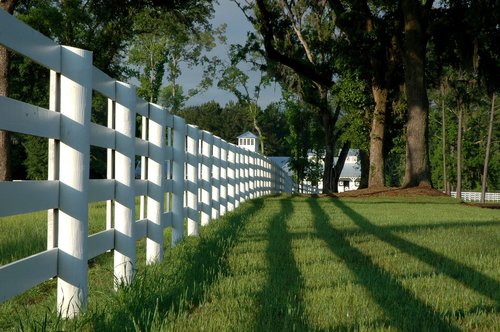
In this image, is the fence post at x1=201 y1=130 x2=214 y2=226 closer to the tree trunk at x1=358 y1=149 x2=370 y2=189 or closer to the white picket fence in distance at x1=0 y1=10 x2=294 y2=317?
the white picket fence in distance at x1=0 y1=10 x2=294 y2=317

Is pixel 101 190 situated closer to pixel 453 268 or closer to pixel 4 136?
pixel 453 268

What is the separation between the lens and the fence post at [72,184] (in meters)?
4.53

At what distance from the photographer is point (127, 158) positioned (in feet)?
20.2

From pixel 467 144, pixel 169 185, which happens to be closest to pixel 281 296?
pixel 169 185

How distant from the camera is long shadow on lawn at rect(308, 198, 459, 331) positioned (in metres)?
4.35

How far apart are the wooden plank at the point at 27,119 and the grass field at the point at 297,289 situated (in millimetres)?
1009

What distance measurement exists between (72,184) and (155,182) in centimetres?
307

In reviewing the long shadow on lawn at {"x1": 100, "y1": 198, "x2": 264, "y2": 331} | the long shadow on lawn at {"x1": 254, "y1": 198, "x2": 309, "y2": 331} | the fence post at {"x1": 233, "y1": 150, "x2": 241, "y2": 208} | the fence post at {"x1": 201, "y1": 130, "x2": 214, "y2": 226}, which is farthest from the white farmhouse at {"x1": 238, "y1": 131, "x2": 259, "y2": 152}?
the long shadow on lawn at {"x1": 254, "y1": 198, "x2": 309, "y2": 331}

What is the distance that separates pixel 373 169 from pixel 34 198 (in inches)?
1168

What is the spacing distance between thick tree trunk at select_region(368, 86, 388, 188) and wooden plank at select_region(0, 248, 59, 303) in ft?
94.9

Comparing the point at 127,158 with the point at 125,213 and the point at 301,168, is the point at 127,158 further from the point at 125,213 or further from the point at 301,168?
the point at 301,168

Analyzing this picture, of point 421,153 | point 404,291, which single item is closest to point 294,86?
point 421,153

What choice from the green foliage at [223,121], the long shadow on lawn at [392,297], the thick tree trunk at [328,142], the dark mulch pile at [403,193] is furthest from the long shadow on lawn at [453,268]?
the green foliage at [223,121]

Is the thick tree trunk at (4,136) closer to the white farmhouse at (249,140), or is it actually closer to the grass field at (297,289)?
the grass field at (297,289)
